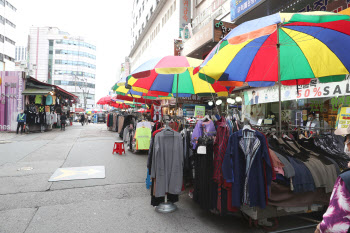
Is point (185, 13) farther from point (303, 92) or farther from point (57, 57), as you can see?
point (57, 57)

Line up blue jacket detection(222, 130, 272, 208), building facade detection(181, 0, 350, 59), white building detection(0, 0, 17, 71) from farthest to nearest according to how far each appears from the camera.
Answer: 1. white building detection(0, 0, 17, 71)
2. building facade detection(181, 0, 350, 59)
3. blue jacket detection(222, 130, 272, 208)

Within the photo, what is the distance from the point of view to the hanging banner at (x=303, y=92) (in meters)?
6.60

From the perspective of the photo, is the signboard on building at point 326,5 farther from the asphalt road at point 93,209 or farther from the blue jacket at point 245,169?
the asphalt road at point 93,209

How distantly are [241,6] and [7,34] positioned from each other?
183 ft

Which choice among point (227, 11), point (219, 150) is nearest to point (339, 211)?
point (219, 150)

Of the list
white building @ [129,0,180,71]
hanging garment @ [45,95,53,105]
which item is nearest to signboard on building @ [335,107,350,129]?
white building @ [129,0,180,71]

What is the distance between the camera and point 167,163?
4.16 meters

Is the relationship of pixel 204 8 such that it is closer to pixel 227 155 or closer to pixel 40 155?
pixel 40 155

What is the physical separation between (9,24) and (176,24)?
4836 centimetres

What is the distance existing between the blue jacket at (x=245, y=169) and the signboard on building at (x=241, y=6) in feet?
24.1

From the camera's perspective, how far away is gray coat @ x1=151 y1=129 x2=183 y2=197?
4.09 m

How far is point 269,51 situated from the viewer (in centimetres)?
520

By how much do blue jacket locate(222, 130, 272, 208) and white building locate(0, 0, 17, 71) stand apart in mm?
52469

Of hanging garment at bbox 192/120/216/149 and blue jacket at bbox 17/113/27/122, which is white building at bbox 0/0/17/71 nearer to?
blue jacket at bbox 17/113/27/122
